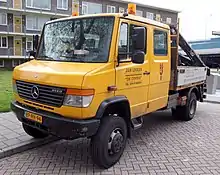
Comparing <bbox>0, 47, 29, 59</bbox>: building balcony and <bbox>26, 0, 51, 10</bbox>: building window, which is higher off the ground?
<bbox>26, 0, 51, 10</bbox>: building window

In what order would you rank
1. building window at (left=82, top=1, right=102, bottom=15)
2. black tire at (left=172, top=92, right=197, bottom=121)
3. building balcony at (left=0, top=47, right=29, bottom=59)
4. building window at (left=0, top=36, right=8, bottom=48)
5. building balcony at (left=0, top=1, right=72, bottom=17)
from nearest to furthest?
black tire at (left=172, top=92, right=197, bottom=121), building balcony at (left=0, top=1, right=72, bottom=17), building balcony at (left=0, top=47, right=29, bottom=59), building window at (left=0, top=36, right=8, bottom=48), building window at (left=82, top=1, right=102, bottom=15)

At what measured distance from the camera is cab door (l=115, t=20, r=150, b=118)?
431cm

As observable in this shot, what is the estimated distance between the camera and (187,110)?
7.48m

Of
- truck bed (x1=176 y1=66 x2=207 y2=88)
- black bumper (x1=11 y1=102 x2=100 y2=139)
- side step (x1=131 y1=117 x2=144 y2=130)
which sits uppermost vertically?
truck bed (x1=176 y1=66 x2=207 y2=88)

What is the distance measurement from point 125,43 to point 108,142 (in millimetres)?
1695

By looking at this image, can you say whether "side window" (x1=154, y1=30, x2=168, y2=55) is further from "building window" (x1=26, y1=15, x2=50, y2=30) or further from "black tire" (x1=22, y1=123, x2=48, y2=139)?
"building window" (x1=26, y1=15, x2=50, y2=30)

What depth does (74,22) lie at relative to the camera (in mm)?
4684

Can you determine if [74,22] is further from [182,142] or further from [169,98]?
[182,142]

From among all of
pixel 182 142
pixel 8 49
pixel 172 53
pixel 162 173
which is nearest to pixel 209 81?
pixel 172 53

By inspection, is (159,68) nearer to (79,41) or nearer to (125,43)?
(125,43)

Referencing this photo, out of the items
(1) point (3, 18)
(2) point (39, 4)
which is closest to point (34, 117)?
(1) point (3, 18)

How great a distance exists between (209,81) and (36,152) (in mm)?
11208

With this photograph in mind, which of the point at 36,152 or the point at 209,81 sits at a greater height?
the point at 209,81

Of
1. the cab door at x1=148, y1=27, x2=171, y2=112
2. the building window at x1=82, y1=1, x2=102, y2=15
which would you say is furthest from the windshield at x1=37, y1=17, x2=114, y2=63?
the building window at x1=82, y1=1, x2=102, y2=15
